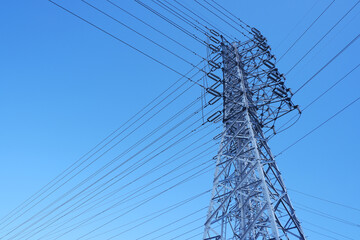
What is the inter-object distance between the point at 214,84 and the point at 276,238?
24.8ft

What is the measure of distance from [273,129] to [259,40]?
618 centimetres

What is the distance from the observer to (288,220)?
783 centimetres

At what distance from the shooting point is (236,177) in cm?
898

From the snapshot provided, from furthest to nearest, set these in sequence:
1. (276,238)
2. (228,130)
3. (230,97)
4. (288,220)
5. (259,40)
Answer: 1. (259,40)
2. (230,97)
3. (228,130)
4. (288,220)
5. (276,238)

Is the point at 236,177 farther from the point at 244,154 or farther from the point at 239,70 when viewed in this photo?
the point at 239,70

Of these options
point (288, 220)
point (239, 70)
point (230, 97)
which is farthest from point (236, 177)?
point (239, 70)

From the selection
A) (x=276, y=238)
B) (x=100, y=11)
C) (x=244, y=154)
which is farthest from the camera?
(x=244, y=154)

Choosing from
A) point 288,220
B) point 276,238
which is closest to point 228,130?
point 288,220

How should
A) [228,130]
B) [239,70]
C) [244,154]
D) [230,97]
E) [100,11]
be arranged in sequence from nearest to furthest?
[100,11] < [244,154] < [228,130] < [230,97] < [239,70]

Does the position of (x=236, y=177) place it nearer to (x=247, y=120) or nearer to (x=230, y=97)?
(x=247, y=120)

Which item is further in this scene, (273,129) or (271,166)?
(273,129)

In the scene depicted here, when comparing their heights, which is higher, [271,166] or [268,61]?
[268,61]

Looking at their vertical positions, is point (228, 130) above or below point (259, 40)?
below

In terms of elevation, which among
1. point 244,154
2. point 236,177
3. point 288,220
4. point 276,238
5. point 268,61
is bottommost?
point 276,238
